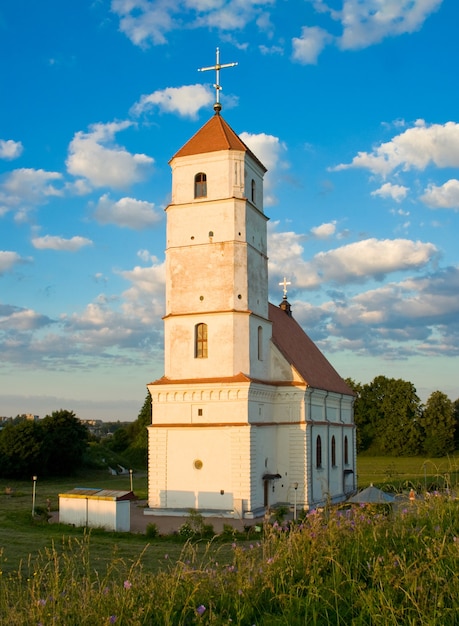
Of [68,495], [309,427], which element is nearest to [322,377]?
[309,427]

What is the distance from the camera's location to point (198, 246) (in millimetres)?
31906

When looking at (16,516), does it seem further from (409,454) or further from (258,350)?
(409,454)

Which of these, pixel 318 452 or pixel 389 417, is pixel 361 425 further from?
pixel 318 452

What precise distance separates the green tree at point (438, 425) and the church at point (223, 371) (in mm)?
51156

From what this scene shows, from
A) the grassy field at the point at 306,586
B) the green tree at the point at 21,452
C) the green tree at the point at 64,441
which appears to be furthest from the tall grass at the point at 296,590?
the green tree at the point at 64,441

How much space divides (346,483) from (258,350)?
12.5 m

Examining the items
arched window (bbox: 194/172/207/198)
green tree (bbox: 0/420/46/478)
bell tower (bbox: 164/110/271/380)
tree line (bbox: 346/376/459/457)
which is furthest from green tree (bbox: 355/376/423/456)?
arched window (bbox: 194/172/207/198)

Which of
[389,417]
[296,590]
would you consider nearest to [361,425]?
[389,417]

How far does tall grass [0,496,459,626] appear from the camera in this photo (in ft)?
19.6

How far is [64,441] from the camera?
53.1m

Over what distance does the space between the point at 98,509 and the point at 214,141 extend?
725 inches

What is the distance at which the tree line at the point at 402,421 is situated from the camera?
8194 centimetres

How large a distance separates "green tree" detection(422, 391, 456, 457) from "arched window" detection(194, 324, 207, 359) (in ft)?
189

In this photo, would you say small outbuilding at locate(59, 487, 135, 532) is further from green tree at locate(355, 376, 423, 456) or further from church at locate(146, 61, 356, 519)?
green tree at locate(355, 376, 423, 456)
